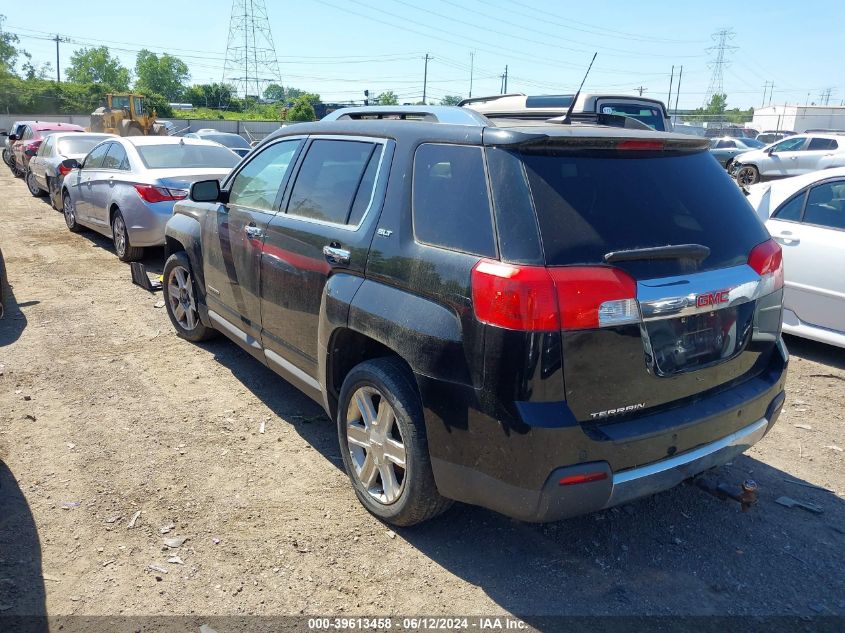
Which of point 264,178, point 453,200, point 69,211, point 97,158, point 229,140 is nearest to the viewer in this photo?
point 453,200

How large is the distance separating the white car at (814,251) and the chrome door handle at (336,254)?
4165 mm

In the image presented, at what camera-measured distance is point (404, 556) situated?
318cm

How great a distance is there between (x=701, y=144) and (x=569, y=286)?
1.37 metres

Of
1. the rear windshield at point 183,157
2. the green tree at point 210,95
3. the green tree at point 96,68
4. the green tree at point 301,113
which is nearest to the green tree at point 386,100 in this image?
the rear windshield at point 183,157

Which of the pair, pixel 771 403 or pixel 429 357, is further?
pixel 771 403

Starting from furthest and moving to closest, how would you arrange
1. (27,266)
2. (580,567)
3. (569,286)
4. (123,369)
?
(27,266) < (123,369) < (580,567) < (569,286)

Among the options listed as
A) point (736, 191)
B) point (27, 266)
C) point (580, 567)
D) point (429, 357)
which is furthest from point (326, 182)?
point (27, 266)

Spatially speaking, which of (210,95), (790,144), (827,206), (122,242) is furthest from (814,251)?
(210,95)

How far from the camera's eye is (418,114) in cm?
350

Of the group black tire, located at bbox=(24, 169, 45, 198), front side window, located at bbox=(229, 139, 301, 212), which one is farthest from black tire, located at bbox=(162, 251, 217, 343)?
black tire, located at bbox=(24, 169, 45, 198)

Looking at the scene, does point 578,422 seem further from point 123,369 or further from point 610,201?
point 123,369

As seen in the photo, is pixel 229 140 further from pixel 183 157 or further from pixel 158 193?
pixel 158 193

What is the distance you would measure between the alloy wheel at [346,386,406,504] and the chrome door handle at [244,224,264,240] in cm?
145

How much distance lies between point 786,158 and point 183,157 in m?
19.6
